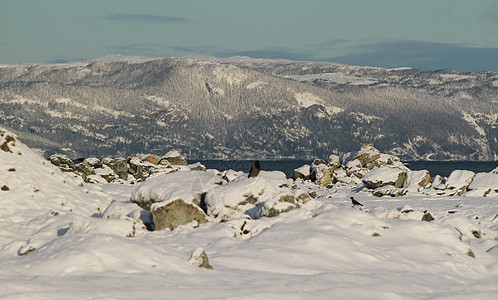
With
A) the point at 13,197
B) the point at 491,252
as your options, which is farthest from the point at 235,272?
the point at 13,197

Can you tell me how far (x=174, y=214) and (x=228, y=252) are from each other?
544 cm

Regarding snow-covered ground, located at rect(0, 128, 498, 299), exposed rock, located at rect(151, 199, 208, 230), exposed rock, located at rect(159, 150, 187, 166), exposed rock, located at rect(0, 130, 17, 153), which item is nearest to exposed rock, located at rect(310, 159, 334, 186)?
exposed rock, located at rect(159, 150, 187, 166)

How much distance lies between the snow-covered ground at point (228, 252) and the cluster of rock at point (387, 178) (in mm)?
44320

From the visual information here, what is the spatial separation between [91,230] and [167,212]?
14.9ft

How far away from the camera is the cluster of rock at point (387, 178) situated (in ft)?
245

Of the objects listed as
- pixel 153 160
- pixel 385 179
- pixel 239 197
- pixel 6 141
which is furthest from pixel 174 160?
pixel 239 197

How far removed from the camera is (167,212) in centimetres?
2767

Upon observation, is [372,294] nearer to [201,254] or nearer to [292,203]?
[201,254]

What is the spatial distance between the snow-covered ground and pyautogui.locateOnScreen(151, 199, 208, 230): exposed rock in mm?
577

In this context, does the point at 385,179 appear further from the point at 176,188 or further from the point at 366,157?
the point at 176,188

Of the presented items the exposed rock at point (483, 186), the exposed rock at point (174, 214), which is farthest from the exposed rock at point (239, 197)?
the exposed rock at point (483, 186)

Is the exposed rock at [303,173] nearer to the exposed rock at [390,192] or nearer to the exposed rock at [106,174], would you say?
the exposed rock at [390,192]

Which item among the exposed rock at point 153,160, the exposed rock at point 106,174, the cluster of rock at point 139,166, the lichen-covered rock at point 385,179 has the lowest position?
the lichen-covered rock at point 385,179

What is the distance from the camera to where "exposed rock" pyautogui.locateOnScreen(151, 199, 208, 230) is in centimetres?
2747
